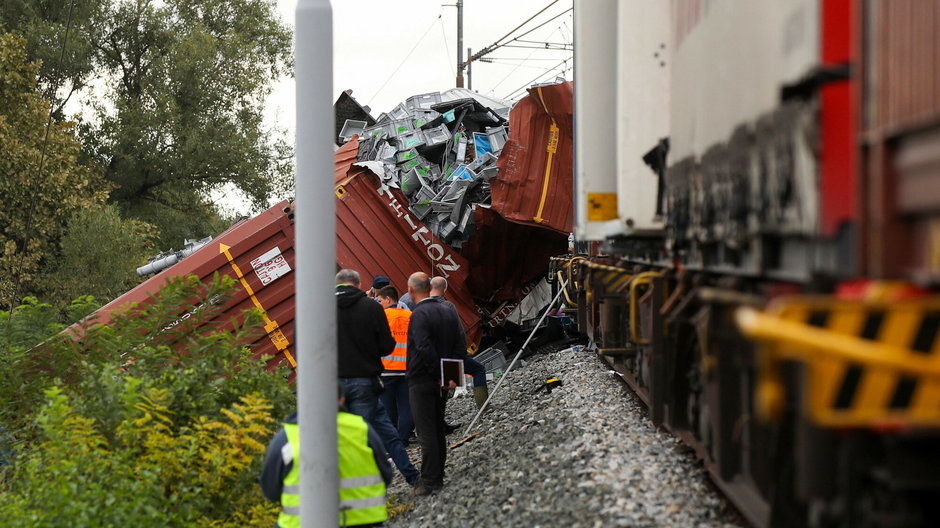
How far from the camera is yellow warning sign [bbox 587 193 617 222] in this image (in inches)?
245

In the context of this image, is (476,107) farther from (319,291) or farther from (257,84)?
(257,84)

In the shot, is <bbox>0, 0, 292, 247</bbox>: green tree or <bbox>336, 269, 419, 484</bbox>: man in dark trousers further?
<bbox>0, 0, 292, 247</bbox>: green tree

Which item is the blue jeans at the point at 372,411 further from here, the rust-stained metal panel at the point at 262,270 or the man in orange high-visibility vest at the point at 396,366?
the rust-stained metal panel at the point at 262,270

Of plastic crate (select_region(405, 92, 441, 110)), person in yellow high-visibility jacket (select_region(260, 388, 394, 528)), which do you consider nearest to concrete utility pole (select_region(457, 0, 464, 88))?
plastic crate (select_region(405, 92, 441, 110))

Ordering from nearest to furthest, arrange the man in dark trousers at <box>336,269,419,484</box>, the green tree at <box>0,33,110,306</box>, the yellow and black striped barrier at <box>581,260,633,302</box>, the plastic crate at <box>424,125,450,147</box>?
the yellow and black striped barrier at <box>581,260,633,302</box>
the man in dark trousers at <box>336,269,419,484</box>
the plastic crate at <box>424,125,450,147</box>
the green tree at <box>0,33,110,306</box>

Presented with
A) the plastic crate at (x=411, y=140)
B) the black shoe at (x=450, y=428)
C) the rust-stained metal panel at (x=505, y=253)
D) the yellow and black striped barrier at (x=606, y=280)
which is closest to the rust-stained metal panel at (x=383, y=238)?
the rust-stained metal panel at (x=505, y=253)

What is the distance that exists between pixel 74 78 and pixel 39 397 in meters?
20.6

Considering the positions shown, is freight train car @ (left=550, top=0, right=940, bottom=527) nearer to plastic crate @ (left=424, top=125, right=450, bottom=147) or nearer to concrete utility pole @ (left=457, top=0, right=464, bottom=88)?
plastic crate @ (left=424, top=125, right=450, bottom=147)

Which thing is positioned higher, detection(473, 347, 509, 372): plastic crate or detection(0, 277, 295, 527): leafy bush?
detection(0, 277, 295, 527): leafy bush

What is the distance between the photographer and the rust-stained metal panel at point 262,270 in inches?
475

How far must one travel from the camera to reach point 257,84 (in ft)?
93.0

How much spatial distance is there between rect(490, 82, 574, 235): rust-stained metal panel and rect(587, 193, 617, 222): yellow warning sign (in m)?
Result: 5.97

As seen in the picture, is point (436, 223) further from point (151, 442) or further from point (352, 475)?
point (352, 475)

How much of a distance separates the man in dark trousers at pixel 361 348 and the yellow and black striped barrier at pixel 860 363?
541 centimetres
